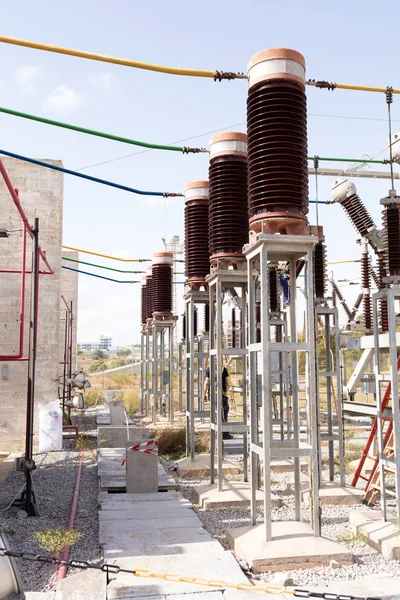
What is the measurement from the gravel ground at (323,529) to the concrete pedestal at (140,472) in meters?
0.68

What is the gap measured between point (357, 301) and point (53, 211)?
42.5 ft

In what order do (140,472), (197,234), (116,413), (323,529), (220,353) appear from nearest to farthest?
(323,529) → (220,353) → (140,472) → (197,234) → (116,413)

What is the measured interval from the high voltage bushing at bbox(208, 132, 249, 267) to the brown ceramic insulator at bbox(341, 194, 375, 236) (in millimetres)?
3376

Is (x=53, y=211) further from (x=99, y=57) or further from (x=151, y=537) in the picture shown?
(x=151, y=537)

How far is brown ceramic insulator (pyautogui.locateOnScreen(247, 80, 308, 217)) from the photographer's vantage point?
645 centimetres

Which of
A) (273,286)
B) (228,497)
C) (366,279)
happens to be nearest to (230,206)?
(273,286)

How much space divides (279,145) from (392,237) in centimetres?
186

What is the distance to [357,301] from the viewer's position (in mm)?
22297

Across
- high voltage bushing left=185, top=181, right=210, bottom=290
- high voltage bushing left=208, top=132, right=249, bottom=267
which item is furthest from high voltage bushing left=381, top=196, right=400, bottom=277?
high voltage bushing left=185, top=181, right=210, bottom=290

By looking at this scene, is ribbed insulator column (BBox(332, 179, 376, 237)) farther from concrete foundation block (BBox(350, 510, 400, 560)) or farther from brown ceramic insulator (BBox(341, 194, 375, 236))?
concrete foundation block (BBox(350, 510, 400, 560))

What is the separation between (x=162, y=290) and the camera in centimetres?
1800

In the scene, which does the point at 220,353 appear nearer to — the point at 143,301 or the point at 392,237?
the point at 392,237

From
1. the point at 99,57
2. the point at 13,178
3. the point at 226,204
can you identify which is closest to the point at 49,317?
the point at 13,178

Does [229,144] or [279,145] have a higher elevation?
[229,144]
